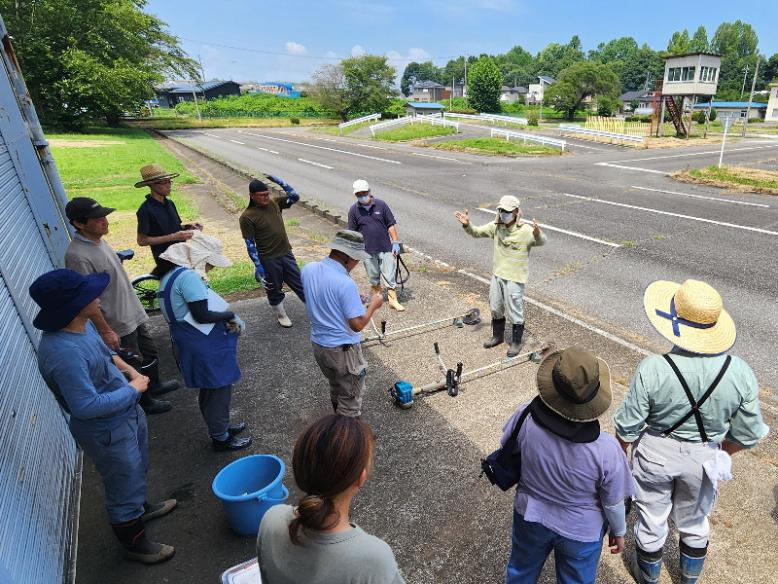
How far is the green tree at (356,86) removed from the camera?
5884cm

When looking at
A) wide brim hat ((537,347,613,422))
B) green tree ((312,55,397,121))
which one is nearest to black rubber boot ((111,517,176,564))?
wide brim hat ((537,347,613,422))

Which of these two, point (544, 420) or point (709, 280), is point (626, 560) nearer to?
point (544, 420)

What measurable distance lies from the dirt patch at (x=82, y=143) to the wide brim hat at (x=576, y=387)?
34.9 m

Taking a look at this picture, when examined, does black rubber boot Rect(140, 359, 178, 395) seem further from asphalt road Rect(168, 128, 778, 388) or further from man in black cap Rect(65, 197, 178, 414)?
asphalt road Rect(168, 128, 778, 388)

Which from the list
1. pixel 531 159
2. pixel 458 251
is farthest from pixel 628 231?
pixel 531 159

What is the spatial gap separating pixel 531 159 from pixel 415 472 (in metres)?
23.2

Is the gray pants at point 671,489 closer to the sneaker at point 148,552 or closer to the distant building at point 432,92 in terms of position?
the sneaker at point 148,552

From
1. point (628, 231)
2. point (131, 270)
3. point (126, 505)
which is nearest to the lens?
point (126, 505)

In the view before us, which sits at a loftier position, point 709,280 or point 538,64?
point 538,64

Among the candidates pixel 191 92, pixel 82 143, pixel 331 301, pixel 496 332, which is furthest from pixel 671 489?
pixel 191 92

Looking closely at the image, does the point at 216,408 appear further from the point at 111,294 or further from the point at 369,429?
the point at 369,429

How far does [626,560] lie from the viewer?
3.10 metres

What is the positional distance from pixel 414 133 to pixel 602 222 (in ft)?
89.3

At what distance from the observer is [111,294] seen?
450 cm
